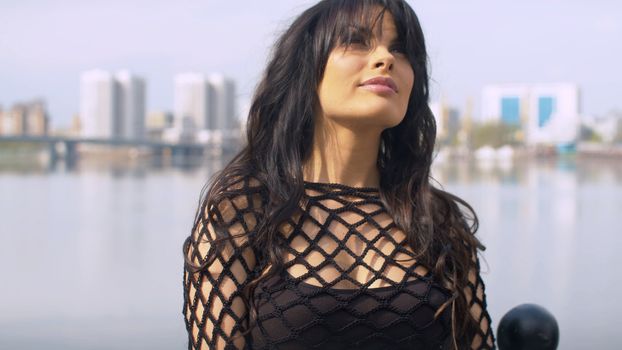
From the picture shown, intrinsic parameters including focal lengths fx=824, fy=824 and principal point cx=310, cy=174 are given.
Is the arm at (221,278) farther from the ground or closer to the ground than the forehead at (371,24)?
closer to the ground

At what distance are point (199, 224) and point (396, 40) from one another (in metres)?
0.35

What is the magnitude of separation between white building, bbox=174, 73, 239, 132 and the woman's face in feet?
211

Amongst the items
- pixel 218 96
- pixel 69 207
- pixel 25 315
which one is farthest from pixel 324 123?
A: pixel 218 96

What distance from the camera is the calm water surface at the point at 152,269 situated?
385 centimetres

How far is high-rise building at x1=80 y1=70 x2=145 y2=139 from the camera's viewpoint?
62156mm

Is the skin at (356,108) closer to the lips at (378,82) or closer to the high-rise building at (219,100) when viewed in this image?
the lips at (378,82)

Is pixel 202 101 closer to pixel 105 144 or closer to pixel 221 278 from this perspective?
pixel 105 144

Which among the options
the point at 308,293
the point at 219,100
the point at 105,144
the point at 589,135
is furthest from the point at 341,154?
the point at 219,100

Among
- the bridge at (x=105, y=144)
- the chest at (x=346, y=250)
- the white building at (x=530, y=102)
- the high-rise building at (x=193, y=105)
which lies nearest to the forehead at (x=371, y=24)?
the chest at (x=346, y=250)

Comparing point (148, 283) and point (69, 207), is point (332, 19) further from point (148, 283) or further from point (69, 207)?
point (69, 207)

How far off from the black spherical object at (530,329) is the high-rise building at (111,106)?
204 feet

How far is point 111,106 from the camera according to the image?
61.9 m

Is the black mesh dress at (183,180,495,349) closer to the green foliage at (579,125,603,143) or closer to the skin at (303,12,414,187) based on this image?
the skin at (303,12,414,187)

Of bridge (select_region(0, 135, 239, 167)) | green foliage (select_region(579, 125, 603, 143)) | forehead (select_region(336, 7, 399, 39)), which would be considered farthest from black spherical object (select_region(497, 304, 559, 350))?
green foliage (select_region(579, 125, 603, 143))
